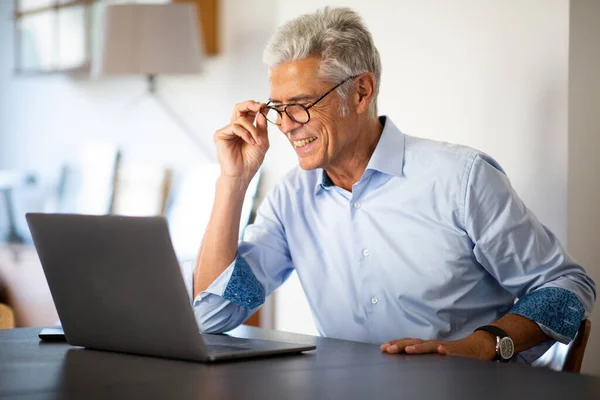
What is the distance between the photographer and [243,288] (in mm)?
1752

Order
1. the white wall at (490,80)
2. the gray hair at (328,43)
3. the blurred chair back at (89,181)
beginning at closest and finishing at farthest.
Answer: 1. the gray hair at (328,43)
2. the white wall at (490,80)
3. the blurred chair back at (89,181)

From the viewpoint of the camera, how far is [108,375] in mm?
1133

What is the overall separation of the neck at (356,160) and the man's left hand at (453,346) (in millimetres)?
501

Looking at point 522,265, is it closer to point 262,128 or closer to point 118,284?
point 262,128

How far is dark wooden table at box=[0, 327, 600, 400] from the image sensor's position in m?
0.99

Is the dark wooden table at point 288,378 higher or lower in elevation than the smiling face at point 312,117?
lower

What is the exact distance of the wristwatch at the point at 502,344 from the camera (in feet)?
5.04

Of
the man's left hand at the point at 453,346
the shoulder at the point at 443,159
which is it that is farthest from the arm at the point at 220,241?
the man's left hand at the point at 453,346

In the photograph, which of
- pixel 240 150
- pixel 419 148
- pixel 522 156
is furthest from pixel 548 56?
pixel 240 150

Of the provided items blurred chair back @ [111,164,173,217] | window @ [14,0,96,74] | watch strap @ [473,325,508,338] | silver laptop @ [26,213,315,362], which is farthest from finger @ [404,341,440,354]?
window @ [14,0,96,74]

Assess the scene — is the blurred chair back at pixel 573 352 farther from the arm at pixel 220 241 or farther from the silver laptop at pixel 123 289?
the arm at pixel 220 241

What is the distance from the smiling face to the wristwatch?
50 cm

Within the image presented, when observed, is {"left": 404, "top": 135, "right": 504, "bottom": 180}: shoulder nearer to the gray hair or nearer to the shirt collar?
the shirt collar

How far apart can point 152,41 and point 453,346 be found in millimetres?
→ 2740
